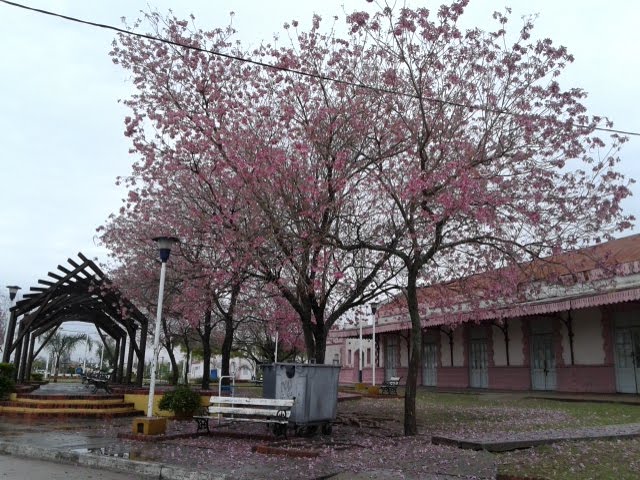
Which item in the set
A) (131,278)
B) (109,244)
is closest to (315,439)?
(131,278)

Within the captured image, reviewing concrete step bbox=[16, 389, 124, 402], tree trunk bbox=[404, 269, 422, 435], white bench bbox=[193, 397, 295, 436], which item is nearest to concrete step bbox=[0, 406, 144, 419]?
concrete step bbox=[16, 389, 124, 402]

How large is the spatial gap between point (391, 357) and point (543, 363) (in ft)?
46.5

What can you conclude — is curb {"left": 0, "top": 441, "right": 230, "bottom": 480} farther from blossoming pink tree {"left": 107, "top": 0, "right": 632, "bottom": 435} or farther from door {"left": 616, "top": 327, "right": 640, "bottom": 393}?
door {"left": 616, "top": 327, "right": 640, "bottom": 393}

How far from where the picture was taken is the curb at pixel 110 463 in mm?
8031

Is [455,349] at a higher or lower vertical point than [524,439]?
higher

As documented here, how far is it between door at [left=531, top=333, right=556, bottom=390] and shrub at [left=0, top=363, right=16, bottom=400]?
20.5m

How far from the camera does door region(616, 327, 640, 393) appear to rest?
2123 cm

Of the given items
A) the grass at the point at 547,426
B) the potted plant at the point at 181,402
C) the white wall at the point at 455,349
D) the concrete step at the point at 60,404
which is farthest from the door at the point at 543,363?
the concrete step at the point at 60,404

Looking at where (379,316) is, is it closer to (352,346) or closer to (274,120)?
(352,346)

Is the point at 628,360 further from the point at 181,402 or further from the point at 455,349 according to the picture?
the point at 181,402

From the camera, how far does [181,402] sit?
14469 mm

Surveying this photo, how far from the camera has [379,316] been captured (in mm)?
37125

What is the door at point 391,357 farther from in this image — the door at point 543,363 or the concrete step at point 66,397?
the concrete step at point 66,397

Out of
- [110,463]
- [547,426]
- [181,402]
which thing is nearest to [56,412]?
[181,402]
